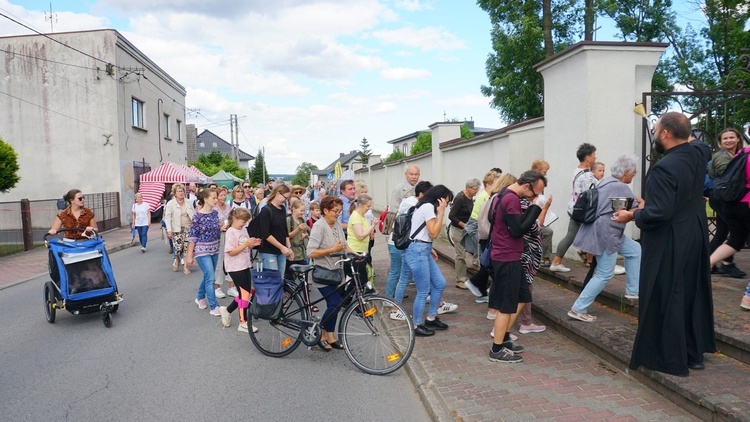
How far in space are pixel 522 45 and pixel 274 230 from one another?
1777 cm

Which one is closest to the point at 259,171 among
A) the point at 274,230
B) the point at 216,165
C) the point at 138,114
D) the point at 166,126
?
the point at 216,165

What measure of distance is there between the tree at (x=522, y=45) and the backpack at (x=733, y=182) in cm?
1703

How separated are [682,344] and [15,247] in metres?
18.1

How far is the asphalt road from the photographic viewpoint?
439 cm

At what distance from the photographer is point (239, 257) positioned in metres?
6.79

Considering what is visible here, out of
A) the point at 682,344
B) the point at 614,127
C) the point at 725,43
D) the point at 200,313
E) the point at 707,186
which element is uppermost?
the point at 725,43

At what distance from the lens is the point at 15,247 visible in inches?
653

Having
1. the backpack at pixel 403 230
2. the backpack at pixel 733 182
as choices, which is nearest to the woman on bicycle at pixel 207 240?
the backpack at pixel 403 230

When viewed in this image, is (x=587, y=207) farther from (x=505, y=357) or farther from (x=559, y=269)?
(x=559, y=269)

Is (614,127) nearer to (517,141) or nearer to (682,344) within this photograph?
(517,141)

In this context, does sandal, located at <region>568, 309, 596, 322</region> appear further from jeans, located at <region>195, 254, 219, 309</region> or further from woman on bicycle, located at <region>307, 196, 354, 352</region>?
jeans, located at <region>195, 254, 219, 309</region>

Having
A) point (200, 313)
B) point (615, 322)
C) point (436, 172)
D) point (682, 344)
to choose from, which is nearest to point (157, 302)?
point (200, 313)

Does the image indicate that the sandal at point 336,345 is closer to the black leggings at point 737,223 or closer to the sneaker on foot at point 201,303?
the sneaker on foot at point 201,303

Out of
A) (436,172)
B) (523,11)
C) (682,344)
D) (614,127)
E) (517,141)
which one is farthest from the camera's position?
(523,11)
